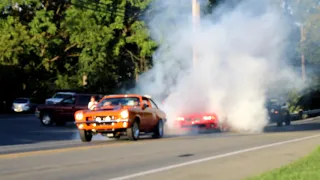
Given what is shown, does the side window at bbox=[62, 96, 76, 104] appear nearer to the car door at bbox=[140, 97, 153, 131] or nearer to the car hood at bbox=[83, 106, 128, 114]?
the car door at bbox=[140, 97, 153, 131]

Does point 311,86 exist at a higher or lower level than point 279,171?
higher

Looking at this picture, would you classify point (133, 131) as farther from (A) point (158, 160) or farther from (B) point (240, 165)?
(B) point (240, 165)

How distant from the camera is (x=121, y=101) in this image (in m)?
24.5

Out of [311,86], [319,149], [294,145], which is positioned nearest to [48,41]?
[311,86]

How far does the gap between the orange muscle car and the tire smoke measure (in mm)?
5070

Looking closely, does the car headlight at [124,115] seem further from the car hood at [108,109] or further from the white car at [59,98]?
the white car at [59,98]

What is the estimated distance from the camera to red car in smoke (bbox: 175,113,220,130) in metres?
29.2

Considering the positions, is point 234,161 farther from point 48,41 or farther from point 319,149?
point 48,41

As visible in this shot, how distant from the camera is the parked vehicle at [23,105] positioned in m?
55.6

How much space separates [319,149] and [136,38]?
38.3 m

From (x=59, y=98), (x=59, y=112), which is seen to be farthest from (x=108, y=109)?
(x=59, y=98)

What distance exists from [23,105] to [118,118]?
115 feet

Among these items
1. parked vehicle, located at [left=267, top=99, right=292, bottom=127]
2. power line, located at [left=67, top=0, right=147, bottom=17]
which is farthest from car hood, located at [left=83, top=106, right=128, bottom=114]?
power line, located at [left=67, top=0, right=147, bottom=17]

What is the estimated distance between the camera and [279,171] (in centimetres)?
1288
